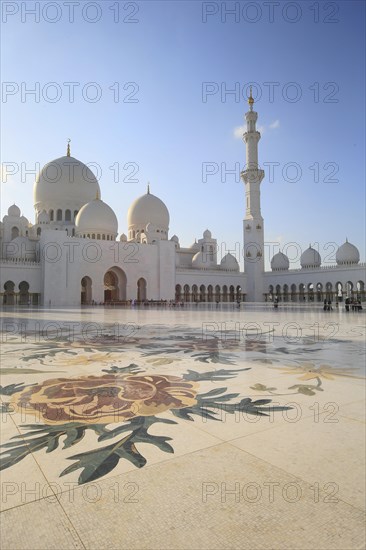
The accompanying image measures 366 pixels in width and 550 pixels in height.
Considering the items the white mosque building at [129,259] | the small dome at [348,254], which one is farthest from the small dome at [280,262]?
the small dome at [348,254]

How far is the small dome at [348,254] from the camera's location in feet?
94.9

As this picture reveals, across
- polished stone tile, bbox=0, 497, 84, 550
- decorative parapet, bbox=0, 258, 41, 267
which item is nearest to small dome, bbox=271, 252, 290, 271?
decorative parapet, bbox=0, 258, 41, 267

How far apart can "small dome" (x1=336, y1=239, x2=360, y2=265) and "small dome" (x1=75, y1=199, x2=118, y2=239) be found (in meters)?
18.6

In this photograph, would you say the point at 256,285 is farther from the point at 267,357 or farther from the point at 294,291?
the point at 267,357

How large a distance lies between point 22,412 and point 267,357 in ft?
7.09

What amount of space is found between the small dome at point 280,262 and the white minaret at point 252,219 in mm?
2075

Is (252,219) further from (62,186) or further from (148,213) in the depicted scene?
(62,186)

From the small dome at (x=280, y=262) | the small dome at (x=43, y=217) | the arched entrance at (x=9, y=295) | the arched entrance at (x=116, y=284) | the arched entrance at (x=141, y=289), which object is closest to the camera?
the arched entrance at (x=9, y=295)

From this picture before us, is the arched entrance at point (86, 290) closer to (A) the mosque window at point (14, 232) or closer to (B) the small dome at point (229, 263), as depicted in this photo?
(A) the mosque window at point (14, 232)

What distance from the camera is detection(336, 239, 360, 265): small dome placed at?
2894 centimetres

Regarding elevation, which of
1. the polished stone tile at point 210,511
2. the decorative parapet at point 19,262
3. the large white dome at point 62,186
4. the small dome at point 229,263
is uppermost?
the large white dome at point 62,186

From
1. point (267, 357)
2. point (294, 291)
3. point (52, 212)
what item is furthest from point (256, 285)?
point (267, 357)

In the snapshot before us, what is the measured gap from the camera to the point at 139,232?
1259 inches

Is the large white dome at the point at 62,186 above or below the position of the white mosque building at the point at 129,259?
above
